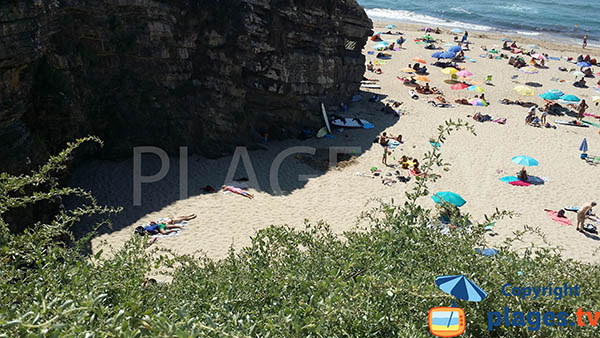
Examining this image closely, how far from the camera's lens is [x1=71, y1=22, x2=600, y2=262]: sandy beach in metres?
13.9

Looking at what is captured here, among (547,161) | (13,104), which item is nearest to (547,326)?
(13,104)

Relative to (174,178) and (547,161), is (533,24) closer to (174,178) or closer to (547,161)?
Answer: (547,161)

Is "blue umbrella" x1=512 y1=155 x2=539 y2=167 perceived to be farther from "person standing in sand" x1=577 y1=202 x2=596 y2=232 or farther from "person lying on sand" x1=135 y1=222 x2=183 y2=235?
"person lying on sand" x1=135 y1=222 x2=183 y2=235

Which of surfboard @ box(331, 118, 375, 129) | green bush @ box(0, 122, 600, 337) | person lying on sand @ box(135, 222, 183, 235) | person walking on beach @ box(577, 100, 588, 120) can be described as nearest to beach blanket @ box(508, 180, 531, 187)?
surfboard @ box(331, 118, 375, 129)

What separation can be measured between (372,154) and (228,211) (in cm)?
754

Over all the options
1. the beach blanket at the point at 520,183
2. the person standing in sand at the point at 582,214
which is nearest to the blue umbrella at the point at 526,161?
the beach blanket at the point at 520,183

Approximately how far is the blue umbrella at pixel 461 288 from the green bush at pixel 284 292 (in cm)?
11

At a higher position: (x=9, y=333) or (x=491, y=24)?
(x=491, y=24)

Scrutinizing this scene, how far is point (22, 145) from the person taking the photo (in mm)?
11430

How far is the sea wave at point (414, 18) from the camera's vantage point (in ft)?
183

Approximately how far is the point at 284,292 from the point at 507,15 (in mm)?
67596

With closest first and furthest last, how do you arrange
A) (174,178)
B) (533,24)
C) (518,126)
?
(174,178) → (518,126) → (533,24)

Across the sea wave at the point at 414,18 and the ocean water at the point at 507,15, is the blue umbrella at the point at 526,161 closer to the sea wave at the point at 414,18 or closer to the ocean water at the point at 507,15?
the ocean water at the point at 507,15

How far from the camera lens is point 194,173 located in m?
16.8
